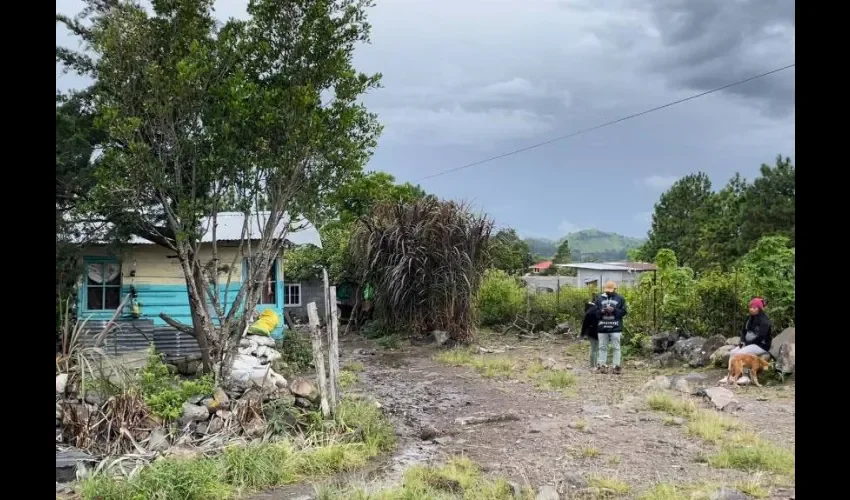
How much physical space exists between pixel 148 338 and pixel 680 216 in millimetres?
24420

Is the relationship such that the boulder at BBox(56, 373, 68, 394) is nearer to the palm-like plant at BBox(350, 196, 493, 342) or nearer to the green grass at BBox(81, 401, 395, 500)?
the green grass at BBox(81, 401, 395, 500)

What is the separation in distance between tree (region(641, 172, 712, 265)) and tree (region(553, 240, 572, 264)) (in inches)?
159

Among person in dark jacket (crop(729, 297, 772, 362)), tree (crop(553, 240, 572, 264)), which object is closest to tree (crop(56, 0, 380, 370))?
person in dark jacket (crop(729, 297, 772, 362))

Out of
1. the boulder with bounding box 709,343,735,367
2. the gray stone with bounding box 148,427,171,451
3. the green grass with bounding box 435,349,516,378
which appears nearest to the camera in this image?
the gray stone with bounding box 148,427,171,451

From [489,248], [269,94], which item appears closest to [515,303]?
[489,248]

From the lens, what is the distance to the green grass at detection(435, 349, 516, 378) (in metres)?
9.69

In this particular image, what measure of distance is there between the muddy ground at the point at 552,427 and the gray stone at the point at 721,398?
12 centimetres

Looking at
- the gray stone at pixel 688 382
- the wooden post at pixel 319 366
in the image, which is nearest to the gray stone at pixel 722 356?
the gray stone at pixel 688 382

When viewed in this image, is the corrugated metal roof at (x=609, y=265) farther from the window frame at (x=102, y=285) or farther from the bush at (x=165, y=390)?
the bush at (x=165, y=390)

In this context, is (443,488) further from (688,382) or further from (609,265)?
(609,265)

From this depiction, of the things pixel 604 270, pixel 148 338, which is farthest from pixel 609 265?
pixel 148 338

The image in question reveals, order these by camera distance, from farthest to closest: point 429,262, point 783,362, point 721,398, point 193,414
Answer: point 429,262, point 783,362, point 721,398, point 193,414

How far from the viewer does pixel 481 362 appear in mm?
10453

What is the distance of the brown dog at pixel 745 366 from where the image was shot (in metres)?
8.02
